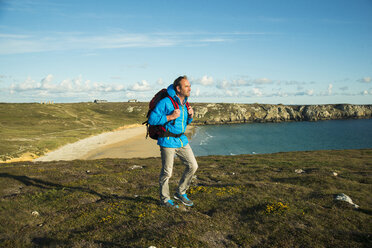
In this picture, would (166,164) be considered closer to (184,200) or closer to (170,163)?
(170,163)

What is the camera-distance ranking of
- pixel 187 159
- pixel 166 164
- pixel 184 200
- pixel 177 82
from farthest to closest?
pixel 184 200 → pixel 187 159 → pixel 166 164 → pixel 177 82

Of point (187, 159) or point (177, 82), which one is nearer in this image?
point (177, 82)

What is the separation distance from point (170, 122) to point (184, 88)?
1.25 meters

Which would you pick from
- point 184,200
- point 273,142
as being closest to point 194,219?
point 184,200

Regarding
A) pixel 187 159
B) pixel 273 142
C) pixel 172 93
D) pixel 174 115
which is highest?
pixel 172 93

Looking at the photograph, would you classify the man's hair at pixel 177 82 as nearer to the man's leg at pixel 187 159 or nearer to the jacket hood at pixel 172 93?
the jacket hood at pixel 172 93

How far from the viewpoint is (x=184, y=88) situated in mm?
7605

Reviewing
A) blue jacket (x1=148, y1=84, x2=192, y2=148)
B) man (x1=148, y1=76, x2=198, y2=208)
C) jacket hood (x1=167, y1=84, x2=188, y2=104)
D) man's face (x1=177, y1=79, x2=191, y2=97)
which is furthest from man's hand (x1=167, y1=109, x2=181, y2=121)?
man's face (x1=177, y1=79, x2=191, y2=97)

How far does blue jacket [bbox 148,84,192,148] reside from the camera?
23.9ft

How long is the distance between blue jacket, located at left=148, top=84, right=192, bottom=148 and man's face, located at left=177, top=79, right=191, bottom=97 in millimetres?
214

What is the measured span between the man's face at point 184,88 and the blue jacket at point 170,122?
214 mm

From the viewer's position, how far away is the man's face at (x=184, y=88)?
25.0 ft

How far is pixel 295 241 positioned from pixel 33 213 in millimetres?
9412

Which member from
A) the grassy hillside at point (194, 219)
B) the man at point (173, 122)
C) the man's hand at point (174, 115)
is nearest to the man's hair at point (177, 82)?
the man at point (173, 122)
